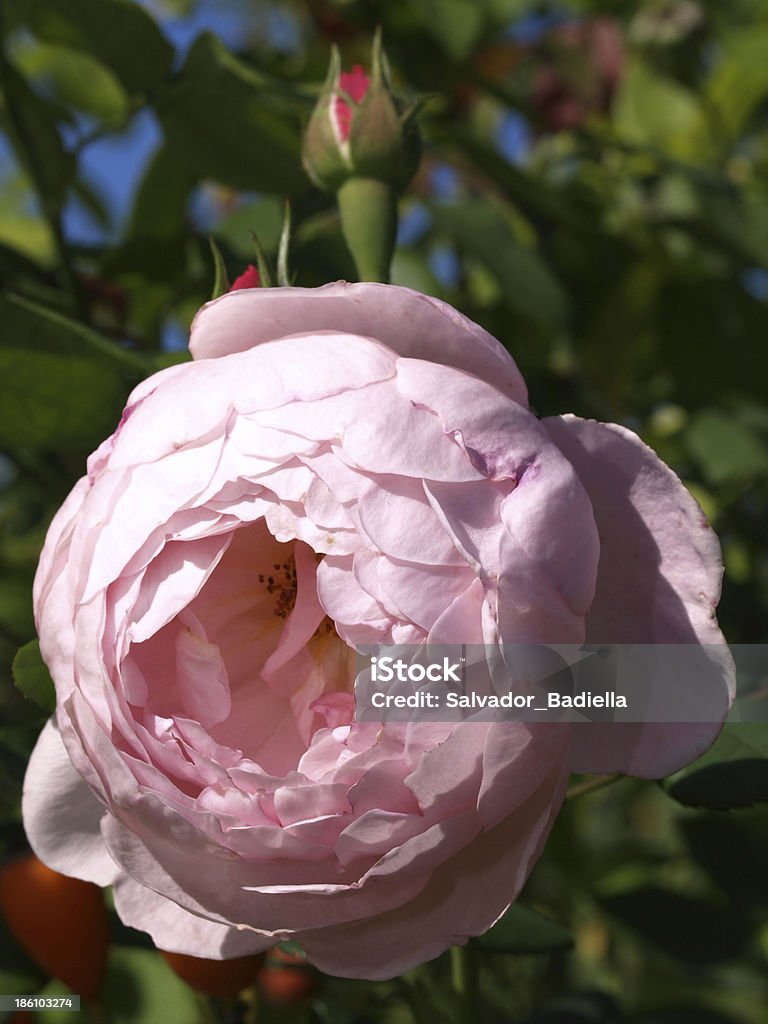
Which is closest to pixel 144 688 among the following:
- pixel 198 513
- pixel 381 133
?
pixel 198 513

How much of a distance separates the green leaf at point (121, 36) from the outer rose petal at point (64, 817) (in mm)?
720

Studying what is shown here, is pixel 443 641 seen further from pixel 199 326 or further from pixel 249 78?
pixel 249 78

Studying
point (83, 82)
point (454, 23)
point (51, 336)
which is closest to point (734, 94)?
point (454, 23)

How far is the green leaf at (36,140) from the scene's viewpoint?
110 centimetres

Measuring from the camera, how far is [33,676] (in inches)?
26.7

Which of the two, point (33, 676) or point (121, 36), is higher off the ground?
point (121, 36)

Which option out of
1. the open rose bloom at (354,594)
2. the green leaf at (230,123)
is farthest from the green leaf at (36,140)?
the open rose bloom at (354,594)

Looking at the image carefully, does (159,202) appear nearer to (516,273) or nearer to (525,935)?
(516,273)

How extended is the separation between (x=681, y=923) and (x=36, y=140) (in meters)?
1.11

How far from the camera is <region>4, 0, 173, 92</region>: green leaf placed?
1091 mm

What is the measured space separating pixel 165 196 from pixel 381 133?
58 centimetres

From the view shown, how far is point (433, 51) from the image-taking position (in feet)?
5.31

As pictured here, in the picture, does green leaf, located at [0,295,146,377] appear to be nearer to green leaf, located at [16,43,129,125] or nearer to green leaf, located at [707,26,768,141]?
green leaf, located at [16,43,129,125]

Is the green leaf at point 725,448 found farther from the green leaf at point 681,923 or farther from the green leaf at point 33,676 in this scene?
the green leaf at point 33,676
